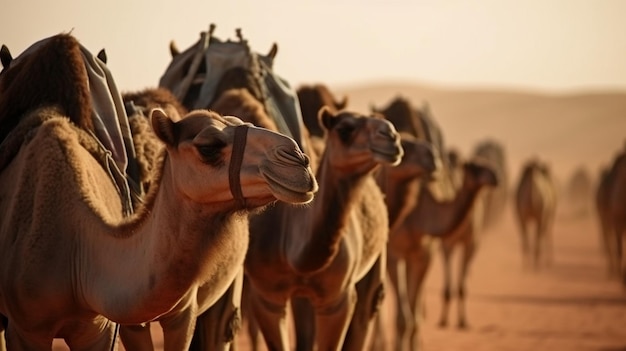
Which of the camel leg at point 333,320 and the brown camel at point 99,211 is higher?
the brown camel at point 99,211

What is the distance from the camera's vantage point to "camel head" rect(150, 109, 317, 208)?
471cm

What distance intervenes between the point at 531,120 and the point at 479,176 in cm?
9802

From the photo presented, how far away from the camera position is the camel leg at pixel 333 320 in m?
7.64

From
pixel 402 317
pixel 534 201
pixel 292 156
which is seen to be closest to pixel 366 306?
pixel 402 317

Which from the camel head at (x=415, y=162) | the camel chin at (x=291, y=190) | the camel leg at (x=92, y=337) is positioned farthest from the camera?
the camel head at (x=415, y=162)

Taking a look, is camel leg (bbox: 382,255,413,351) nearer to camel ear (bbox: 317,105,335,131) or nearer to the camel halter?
camel ear (bbox: 317,105,335,131)

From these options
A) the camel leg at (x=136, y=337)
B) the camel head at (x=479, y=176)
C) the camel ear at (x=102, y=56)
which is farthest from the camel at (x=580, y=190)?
the camel leg at (x=136, y=337)

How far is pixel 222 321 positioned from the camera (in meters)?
7.02

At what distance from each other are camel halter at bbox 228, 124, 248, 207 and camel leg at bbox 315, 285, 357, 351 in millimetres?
2859

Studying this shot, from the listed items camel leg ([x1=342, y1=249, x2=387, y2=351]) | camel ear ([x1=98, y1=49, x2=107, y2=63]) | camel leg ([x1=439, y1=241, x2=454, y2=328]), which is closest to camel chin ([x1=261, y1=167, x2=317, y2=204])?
camel ear ([x1=98, y1=49, x2=107, y2=63])

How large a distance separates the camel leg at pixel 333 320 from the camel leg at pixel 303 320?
0.55m

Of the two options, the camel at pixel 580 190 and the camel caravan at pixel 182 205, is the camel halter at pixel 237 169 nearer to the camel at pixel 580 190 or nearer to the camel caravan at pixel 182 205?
the camel caravan at pixel 182 205

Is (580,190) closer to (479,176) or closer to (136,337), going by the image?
(479,176)

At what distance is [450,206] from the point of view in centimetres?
1328
